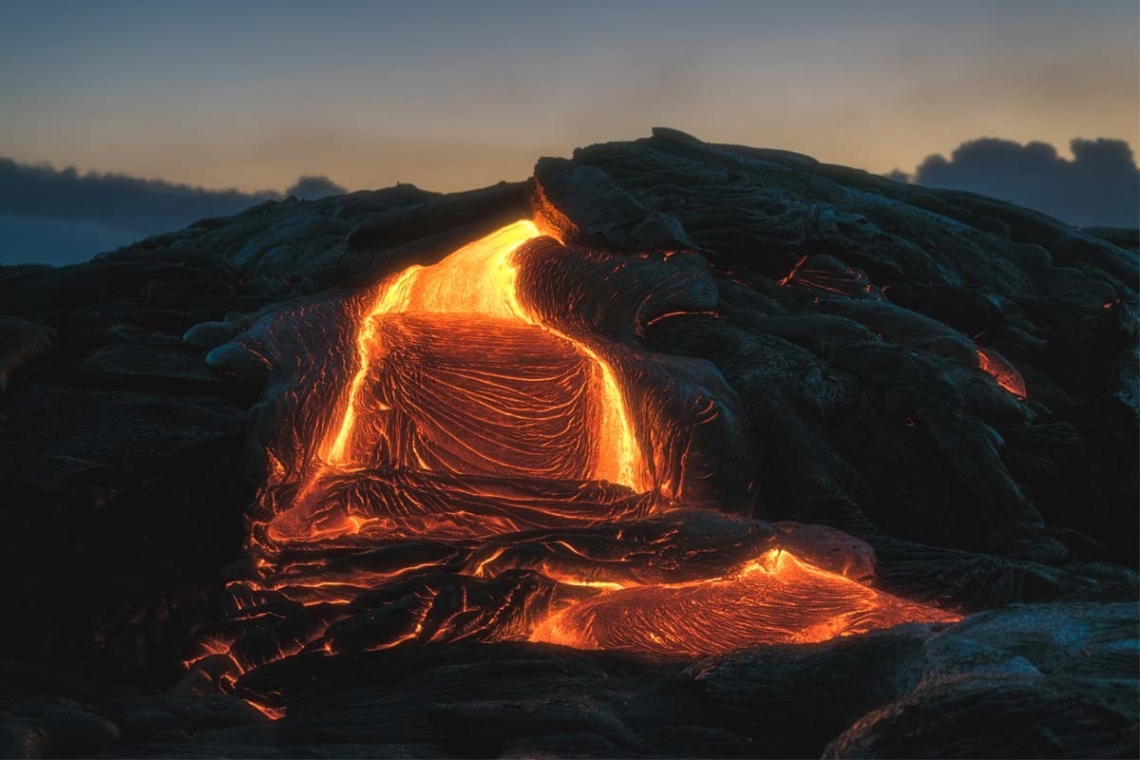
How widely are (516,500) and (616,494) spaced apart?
83 cm

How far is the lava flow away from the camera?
29.7 ft

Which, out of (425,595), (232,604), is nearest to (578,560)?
(425,595)

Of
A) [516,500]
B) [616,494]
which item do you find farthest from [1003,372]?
[516,500]

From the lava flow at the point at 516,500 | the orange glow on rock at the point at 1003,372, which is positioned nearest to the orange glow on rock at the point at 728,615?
the lava flow at the point at 516,500

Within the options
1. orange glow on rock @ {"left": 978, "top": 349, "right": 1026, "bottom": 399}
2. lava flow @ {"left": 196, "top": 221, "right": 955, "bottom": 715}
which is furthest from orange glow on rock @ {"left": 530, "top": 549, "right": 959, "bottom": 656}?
orange glow on rock @ {"left": 978, "top": 349, "right": 1026, "bottom": 399}

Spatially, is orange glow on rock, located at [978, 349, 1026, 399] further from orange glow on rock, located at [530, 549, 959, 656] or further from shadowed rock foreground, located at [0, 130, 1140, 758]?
orange glow on rock, located at [530, 549, 959, 656]

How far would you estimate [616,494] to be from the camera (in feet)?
35.7

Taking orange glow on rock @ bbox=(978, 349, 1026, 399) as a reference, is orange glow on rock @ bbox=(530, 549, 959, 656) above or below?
below

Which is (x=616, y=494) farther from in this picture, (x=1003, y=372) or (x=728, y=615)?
(x=1003, y=372)

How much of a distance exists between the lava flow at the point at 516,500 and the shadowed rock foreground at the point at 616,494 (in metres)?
0.05

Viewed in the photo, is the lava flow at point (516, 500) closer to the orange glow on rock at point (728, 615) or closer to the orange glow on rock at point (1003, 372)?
the orange glow on rock at point (728, 615)

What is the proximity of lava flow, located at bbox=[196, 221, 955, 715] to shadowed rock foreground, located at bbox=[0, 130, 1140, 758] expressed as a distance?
0.15ft

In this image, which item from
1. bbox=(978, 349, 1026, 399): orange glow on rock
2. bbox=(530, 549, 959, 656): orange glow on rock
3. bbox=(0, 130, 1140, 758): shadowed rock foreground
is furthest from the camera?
bbox=(978, 349, 1026, 399): orange glow on rock

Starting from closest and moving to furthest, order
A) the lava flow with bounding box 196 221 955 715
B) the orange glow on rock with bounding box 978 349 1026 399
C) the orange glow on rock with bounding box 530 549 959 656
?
the orange glow on rock with bounding box 530 549 959 656, the lava flow with bounding box 196 221 955 715, the orange glow on rock with bounding box 978 349 1026 399
